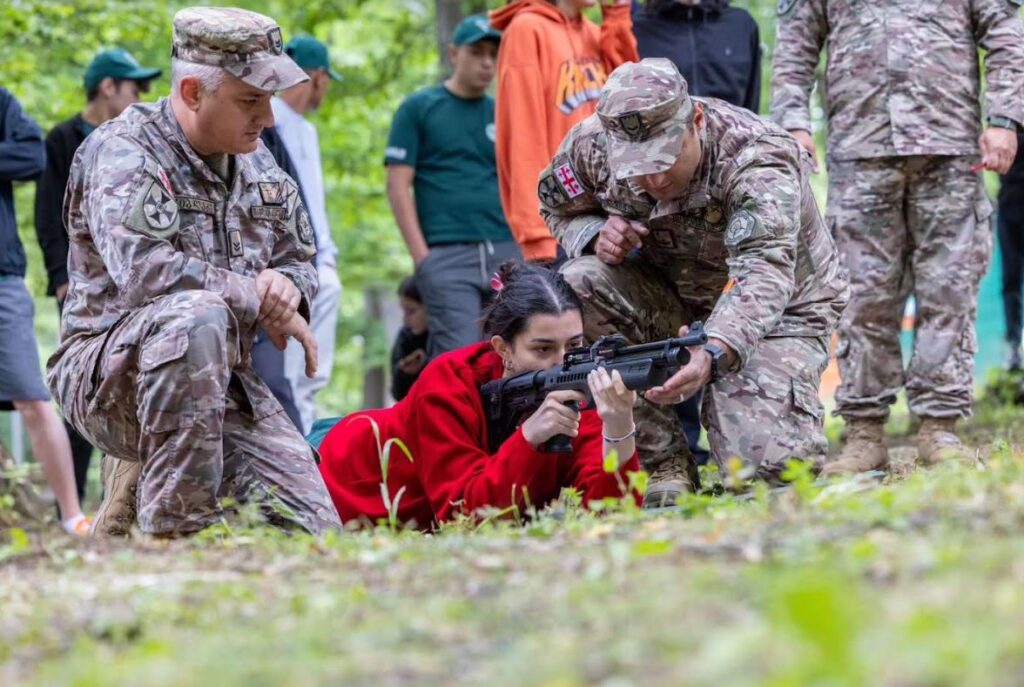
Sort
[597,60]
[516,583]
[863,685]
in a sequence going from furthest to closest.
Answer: [597,60] < [516,583] < [863,685]

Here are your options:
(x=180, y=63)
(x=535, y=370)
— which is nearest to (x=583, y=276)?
(x=535, y=370)

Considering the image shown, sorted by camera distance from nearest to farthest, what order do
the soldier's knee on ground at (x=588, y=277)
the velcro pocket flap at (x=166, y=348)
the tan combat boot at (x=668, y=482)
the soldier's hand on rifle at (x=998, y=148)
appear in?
the velcro pocket flap at (x=166, y=348) → the tan combat boot at (x=668, y=482) → the soldier's knee on ground at (x=588, y=277) → the soldier's hand on rifle at (x=998, y=148)

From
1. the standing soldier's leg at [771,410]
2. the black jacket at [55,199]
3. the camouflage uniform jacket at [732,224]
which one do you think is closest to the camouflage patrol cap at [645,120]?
the camouflage uniform jacket at [732,224]

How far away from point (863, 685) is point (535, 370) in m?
3.20

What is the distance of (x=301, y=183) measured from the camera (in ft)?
25.4

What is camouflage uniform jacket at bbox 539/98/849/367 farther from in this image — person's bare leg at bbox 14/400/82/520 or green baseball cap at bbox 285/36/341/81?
person's bare leg at bbox 14/400/82/520

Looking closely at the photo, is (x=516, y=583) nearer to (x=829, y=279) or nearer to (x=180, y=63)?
(x=180, y=63)

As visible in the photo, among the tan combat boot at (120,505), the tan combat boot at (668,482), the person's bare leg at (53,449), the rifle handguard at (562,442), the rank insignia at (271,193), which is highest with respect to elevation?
the rank insignia at (271,193)

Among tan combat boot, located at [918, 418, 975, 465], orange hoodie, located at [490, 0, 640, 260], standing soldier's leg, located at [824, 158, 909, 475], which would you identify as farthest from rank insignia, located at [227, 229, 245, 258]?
A: tan combat boot, located at [918, 418, 975, 465]

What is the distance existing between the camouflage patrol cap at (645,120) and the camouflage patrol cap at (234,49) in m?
1.06

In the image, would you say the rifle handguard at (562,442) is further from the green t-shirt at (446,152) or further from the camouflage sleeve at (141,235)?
the green t-shirt at (446,152)

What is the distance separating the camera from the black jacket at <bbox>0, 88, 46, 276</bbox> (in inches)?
275

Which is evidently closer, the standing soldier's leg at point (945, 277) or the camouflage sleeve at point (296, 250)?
the camouflage sleeve at point (296, 250)

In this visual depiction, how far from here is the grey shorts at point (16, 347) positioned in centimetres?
693
